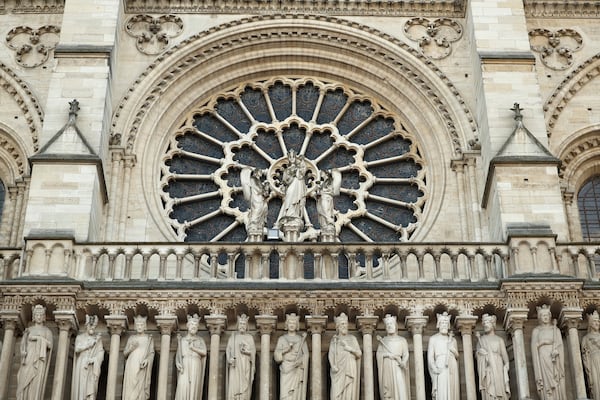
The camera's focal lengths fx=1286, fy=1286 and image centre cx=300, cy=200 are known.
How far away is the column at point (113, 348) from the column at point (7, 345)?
1.13 meters

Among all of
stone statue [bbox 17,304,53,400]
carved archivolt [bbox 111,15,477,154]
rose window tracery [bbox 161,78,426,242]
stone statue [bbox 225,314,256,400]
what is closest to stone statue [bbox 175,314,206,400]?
stone statue [bbox 225,314,256,400]

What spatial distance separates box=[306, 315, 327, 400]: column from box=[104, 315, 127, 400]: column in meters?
2.35

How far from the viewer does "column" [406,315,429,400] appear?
15.6 m

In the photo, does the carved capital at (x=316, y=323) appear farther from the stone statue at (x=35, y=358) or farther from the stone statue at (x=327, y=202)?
the stone statue at (x=35, y=358)

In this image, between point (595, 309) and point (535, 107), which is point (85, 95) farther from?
point (595, 309)

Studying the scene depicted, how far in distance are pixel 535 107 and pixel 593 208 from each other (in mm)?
2105

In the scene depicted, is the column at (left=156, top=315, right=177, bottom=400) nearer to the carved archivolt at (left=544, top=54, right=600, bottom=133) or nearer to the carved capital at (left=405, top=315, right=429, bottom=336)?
the carved capital at (left=405, top=315, right=429, bottom=336)

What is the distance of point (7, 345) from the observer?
621 inches

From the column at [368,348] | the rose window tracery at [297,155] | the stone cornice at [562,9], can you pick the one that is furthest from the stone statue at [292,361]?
the stone cornice at [562,9]

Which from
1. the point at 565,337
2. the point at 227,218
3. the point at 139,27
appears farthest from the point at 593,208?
the point at 139,27

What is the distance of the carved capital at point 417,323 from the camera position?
16.1m

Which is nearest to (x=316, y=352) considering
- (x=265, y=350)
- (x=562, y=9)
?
(x=265, y=350)

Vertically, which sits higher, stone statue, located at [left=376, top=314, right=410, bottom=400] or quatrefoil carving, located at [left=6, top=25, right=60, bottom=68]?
quatrefoil carving, located at [left=6, top=25, right=60, bottom=68]

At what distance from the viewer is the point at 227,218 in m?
19.1
